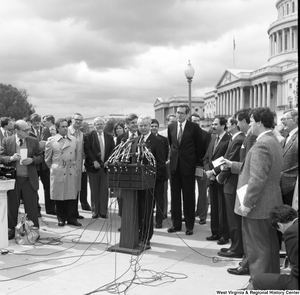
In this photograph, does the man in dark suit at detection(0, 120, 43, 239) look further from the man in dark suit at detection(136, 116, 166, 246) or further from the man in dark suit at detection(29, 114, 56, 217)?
the man in dark suit at detection(136, 116, 166, 246)

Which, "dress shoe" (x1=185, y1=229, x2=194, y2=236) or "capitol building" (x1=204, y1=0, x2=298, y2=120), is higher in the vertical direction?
"capitol building" (x1=204, y1=0, x2=298, y2=120)

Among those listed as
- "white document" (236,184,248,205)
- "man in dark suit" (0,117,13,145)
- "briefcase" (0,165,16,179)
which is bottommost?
"white document" (236,184,248,205)

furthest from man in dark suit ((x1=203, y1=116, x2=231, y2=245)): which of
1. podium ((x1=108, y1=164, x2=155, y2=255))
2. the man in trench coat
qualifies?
the man in trench coat

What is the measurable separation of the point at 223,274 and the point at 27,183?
4042 mm

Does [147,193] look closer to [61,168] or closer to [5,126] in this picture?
[61,168]

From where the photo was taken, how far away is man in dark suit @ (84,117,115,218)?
891cm

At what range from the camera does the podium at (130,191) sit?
583 cm

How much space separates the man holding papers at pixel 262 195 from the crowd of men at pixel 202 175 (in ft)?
0.04

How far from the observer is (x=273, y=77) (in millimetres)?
76750

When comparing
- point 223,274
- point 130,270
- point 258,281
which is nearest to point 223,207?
point 223,274

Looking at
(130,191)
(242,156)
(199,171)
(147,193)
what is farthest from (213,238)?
(242,156)

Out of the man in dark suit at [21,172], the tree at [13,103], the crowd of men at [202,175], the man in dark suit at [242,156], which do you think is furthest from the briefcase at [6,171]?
the tree at [13,103]

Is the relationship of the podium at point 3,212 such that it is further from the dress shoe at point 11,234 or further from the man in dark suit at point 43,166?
the man in dark suit at point 43,166

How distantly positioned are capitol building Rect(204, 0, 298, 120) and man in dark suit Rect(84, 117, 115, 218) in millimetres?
67429
